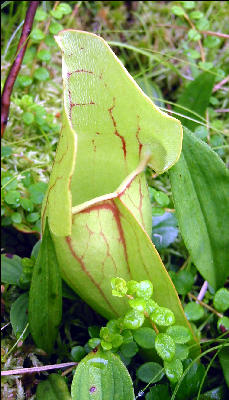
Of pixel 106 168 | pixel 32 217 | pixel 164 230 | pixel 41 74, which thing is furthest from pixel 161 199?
pixel 41 74

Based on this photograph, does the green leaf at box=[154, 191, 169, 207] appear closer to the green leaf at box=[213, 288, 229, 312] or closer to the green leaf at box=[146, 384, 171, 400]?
the green leaf at box=[213, 288, 229, 312]

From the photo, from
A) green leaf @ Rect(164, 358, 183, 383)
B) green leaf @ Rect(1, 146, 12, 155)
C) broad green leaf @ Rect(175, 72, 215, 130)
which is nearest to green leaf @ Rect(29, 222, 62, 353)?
green leaf @ Rect(164, 358, 183, 383)

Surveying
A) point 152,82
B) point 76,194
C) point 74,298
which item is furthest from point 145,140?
point 152,82

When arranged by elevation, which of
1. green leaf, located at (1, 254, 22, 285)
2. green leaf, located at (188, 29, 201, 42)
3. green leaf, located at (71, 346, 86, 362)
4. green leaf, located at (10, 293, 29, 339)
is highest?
green leaf, located at (188, 29, 201, 42)

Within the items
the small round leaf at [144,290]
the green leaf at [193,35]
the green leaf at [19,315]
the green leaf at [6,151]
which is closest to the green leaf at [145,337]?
the small round leaf at [144,290]

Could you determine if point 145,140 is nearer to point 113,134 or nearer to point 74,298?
point 113,134

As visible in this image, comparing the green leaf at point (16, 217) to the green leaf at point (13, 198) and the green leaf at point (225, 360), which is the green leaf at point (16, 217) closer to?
the green leaf at point (13, 198)

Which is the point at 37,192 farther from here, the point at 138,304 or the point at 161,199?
Result: the point at 138,304
